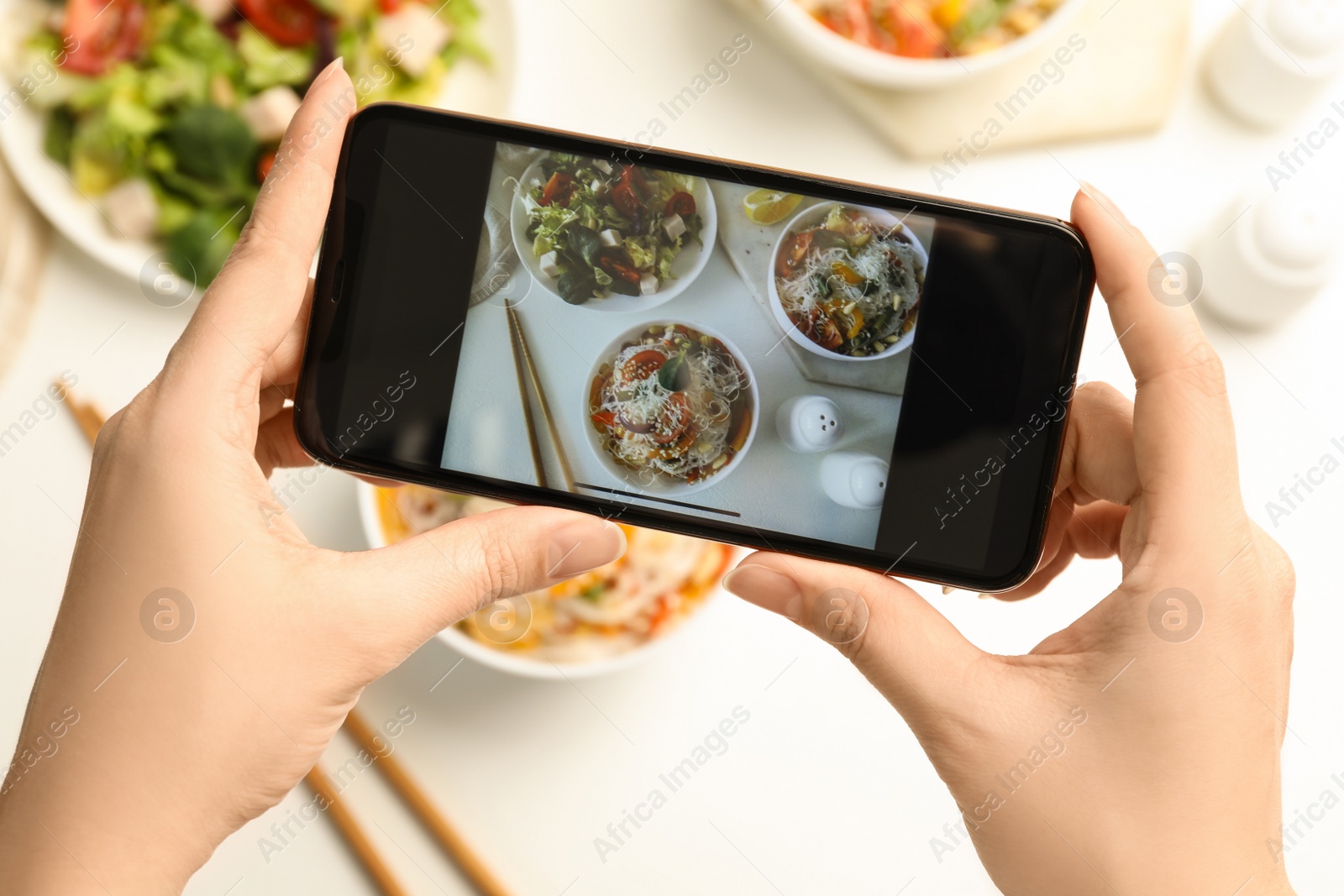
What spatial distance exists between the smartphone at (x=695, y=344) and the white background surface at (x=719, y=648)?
1.56 ft

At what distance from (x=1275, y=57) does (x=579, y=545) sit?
3.76ft

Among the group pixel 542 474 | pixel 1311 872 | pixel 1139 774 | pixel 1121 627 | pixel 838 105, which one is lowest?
pixel 1311 872

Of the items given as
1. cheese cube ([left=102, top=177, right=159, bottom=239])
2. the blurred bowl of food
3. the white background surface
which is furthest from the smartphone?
cheese cube ([left=102, top=177, right=159, bottom=239])

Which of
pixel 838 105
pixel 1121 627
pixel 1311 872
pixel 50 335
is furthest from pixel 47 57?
pixel 1311 872

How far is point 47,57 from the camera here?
1.21 meters

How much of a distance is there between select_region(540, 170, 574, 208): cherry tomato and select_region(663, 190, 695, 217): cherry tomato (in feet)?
0.29

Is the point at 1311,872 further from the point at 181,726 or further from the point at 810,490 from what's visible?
the point at 181,726

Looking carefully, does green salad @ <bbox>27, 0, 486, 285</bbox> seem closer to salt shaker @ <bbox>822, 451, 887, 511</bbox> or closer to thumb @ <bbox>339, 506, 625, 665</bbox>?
thumb @ <bbox>339, 506, 625, 665</bbox>

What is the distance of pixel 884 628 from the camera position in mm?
770

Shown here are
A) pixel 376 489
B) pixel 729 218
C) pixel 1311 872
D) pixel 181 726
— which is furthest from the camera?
pixel 1311 872

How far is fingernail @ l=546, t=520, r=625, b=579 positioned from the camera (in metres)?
0.78

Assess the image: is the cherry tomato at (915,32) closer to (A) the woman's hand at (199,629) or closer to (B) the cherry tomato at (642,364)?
(B) the cherry tomato at (642,364)

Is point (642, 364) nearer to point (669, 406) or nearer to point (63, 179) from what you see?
point (669, 406)

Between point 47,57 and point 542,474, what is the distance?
0.97m
